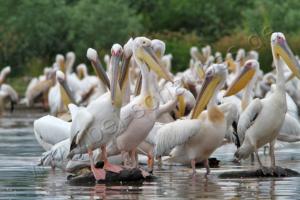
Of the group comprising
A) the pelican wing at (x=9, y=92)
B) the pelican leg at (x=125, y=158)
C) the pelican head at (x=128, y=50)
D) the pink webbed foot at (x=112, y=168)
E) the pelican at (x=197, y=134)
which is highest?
the pelican wing at (x=9, y=92)

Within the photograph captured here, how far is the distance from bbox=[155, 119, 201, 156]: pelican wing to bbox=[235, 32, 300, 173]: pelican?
810 mm

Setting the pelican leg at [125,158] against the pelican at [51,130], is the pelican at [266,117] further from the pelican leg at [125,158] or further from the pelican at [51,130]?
the pelican at [51,130]

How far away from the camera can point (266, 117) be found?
40.1 feet

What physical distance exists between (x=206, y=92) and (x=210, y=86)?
80 mm

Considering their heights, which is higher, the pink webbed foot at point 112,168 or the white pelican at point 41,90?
the white pelican at point 41,90

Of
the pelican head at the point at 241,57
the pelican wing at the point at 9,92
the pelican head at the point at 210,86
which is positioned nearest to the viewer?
the pelican head at the point at 210,86

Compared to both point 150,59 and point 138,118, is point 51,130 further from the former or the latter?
point 138,118

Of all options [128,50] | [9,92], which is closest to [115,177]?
[128,50]

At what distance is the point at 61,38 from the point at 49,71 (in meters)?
9.84

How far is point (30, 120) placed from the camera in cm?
2625

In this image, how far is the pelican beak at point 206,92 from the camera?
1225 cm

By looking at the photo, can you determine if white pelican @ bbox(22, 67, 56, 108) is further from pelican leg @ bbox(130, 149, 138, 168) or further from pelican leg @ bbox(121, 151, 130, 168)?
pelican leg @ bbox(130, 149, 138, 168)

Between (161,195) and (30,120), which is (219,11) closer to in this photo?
(30,120)

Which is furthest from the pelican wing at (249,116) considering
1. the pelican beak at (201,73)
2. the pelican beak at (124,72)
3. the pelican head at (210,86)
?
the pelican beak at (201,73)
